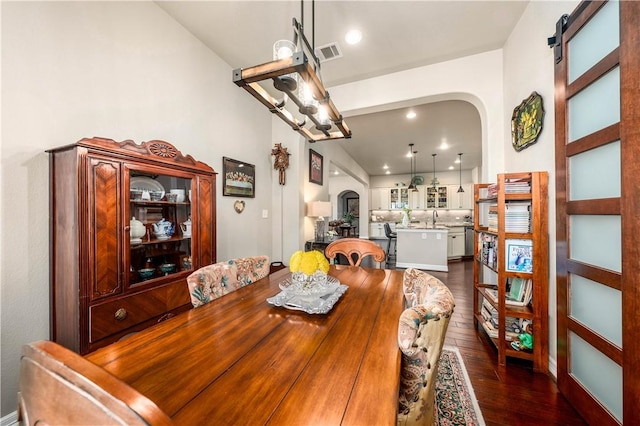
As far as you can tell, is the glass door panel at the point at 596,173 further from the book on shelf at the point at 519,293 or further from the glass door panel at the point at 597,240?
the book on shelf at the point at 519,293

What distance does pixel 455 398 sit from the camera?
1598mm

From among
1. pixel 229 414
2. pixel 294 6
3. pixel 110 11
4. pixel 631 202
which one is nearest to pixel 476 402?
pixel 631 202

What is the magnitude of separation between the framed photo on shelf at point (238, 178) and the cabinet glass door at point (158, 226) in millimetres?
774

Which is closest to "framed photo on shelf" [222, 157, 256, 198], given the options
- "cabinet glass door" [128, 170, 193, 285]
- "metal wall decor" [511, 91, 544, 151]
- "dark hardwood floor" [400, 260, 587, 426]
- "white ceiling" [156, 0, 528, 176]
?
"cabinet glass door" [128, 170, 193, 285]

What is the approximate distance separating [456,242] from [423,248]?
5.94ft

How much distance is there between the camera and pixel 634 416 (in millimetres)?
1084

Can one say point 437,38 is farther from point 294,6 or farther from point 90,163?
point 90,163

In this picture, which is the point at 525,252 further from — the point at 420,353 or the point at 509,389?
the point at 420,353

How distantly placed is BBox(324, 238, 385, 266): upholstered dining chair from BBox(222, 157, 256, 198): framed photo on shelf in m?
1.38

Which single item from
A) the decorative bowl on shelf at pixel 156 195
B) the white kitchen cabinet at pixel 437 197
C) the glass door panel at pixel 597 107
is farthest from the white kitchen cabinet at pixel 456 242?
the decorative bowl on shelf at pixel 156 195

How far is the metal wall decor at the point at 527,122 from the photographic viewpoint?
1.91 meters

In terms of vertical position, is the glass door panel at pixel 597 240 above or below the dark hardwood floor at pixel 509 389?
above

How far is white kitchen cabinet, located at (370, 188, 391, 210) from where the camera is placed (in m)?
9.55

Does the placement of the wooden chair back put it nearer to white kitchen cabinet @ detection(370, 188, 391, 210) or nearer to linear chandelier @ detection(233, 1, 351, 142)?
linear chandelier @ detection(233, 1, 351, 142)
